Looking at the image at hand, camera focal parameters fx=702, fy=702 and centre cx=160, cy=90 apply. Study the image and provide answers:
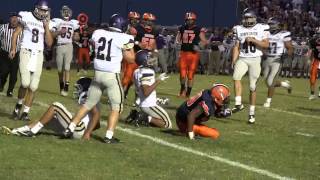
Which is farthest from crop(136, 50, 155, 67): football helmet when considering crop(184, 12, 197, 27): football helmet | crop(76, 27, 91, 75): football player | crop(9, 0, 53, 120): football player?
crop(76, 27, 91, 75): football player

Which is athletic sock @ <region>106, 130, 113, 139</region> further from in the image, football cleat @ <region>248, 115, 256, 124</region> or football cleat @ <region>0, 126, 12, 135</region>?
football cleat @ <region>248, 115, 256, 124</region>

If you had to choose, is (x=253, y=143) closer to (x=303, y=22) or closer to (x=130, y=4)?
(x=130, y=4)

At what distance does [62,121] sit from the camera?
8.46m

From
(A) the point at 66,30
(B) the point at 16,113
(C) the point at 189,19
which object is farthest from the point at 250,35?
(A) the point at 66,30

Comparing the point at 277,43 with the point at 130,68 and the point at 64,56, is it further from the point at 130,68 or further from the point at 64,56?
the point at 64,56

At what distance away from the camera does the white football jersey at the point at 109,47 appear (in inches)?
324


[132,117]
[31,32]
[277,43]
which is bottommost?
[132,117]

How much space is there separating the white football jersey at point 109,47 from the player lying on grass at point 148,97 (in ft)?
4.70

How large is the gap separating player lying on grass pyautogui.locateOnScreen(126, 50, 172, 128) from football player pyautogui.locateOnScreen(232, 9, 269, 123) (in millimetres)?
1684

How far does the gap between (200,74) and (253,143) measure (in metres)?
16.4

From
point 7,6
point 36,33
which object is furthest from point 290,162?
point 7,6

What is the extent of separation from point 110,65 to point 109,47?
22cm

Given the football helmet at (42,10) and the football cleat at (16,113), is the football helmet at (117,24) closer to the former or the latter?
the football helmet at (42,10)

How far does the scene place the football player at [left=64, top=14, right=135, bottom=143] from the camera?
824 cm
